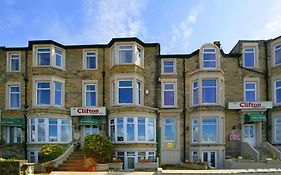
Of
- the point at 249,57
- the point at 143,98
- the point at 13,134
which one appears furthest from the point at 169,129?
the point at 13,134

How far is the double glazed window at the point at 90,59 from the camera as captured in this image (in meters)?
26.9

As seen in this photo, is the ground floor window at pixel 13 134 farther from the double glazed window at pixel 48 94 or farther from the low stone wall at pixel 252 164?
the low stone wall at pixel 252 164

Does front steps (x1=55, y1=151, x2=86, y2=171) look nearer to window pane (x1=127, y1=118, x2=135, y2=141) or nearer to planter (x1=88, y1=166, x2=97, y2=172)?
planter (x1=88, y1=166, x2=97, y2=172)

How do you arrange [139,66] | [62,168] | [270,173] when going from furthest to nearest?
[139,66] → [62,168] → [270,173]

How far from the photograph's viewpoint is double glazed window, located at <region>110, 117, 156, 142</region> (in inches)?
956

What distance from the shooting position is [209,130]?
2519 cm

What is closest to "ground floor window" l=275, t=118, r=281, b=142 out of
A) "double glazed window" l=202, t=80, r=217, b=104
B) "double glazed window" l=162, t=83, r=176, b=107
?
"double glazed window" l=202, t=80, r=217, b=104

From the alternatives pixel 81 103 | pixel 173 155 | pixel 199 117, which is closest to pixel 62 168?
pixel 81 103

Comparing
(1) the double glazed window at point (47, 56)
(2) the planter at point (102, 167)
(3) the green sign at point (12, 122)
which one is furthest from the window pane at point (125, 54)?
(3) the green sign at point (12, 122)

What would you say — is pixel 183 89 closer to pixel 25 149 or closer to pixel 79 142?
pixel 79 142

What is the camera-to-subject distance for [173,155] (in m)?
25.9

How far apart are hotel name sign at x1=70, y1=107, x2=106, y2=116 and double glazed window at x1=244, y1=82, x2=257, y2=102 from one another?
38.0 ft

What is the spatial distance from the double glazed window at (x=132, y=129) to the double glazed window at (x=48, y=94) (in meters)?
4.82

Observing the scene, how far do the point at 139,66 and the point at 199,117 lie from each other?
20.1ft
